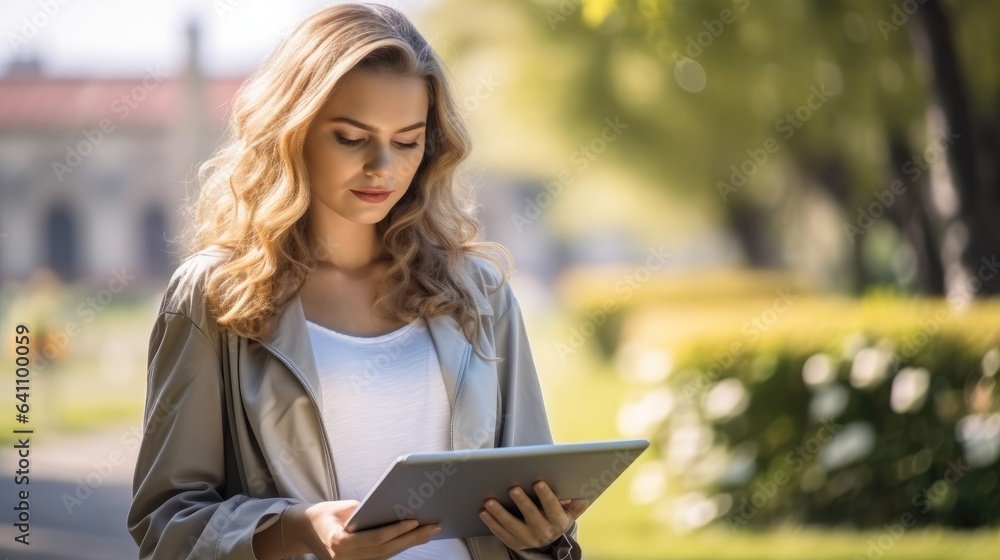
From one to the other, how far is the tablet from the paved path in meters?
3.72

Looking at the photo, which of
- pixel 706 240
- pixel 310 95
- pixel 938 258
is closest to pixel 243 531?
pixel 310 95

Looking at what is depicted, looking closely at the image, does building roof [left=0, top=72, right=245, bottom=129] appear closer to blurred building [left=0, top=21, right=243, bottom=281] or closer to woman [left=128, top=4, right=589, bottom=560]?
blurred building [left=0, top=21, right=243, bottom=281]

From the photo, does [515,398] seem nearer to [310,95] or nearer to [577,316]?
[310,95]

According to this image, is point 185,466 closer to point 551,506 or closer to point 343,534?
point 343,534

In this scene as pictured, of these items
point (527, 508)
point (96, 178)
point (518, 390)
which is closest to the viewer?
point (527, 508)

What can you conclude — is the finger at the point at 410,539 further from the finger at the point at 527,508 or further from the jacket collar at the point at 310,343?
the jacket collar at the point at 310,343

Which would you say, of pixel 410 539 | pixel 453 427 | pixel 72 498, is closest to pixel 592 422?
pixel 72 498

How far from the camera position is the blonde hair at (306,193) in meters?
1.74

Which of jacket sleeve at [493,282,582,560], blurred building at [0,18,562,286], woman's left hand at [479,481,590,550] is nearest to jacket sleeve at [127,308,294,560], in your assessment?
woman's left hand at [479,481,590,550]

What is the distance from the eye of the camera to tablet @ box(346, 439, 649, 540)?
56.9 inches

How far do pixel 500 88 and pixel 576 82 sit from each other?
2.81 ft

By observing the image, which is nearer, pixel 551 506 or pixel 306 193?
pixel 551 506

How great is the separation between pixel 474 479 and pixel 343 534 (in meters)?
0.20

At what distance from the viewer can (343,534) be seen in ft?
4.97
